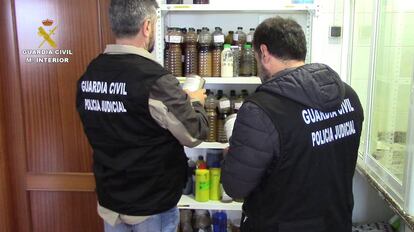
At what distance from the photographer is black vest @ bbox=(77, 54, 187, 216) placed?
1.39 metres

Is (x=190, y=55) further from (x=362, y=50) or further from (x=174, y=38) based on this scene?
(x=362, y=50)

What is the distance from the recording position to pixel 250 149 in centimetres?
121

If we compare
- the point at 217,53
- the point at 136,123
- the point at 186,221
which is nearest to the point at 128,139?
the point at 136,123

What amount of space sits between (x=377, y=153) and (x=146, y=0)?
135 cm

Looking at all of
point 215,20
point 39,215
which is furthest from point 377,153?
point 39,215

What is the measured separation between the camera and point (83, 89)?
1.51 m

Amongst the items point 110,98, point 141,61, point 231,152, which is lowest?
point 231,152

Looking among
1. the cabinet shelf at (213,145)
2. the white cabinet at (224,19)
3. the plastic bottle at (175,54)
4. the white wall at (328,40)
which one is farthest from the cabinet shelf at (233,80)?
the white wall at (328,40)

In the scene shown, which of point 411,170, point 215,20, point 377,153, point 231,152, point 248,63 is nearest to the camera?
point 231,152

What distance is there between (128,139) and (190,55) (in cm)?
86

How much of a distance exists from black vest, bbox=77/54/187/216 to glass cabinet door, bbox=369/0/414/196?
0.96m

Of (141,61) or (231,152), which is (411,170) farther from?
(141,61)

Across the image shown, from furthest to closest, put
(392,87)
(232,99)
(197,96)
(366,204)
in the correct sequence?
(366,204), (232,99), (392,87), (197,96)

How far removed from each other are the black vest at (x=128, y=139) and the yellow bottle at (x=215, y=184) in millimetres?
637
